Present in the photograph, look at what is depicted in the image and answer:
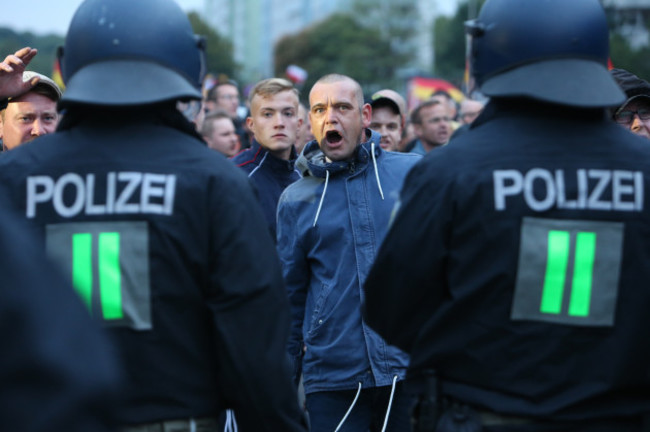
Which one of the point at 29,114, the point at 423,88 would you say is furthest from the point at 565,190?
the point at 423,88

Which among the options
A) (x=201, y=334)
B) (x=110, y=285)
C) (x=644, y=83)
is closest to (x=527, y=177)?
(x=201, y=334)

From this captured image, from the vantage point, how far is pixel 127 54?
2803 mm

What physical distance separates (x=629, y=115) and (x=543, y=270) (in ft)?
8.74

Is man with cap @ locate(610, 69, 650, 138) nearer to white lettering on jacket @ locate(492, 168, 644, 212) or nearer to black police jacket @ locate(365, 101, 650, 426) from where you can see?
black police jacket @ locate(365, 101, 650, 426)

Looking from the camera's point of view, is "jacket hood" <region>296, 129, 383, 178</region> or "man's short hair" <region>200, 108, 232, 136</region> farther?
"man's short hair" <region>200, 108, 232, 136</region>

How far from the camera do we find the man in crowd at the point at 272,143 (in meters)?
6.12

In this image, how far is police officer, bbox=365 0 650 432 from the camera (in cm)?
274

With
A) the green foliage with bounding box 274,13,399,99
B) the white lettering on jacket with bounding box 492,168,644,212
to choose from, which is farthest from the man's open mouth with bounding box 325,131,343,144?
the green foliage with bounding box 274,13,399,99

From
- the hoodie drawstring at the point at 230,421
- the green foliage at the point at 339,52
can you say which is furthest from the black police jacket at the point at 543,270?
the green foliage at the point at 339,52

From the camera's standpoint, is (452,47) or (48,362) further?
(452,47)

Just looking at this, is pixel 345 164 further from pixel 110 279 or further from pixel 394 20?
pixel 394 20

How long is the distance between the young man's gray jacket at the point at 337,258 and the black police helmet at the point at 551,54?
5.81ft

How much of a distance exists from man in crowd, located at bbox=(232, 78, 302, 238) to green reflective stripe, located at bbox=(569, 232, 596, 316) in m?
3.26

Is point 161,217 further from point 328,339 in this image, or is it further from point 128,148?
point 328,339
